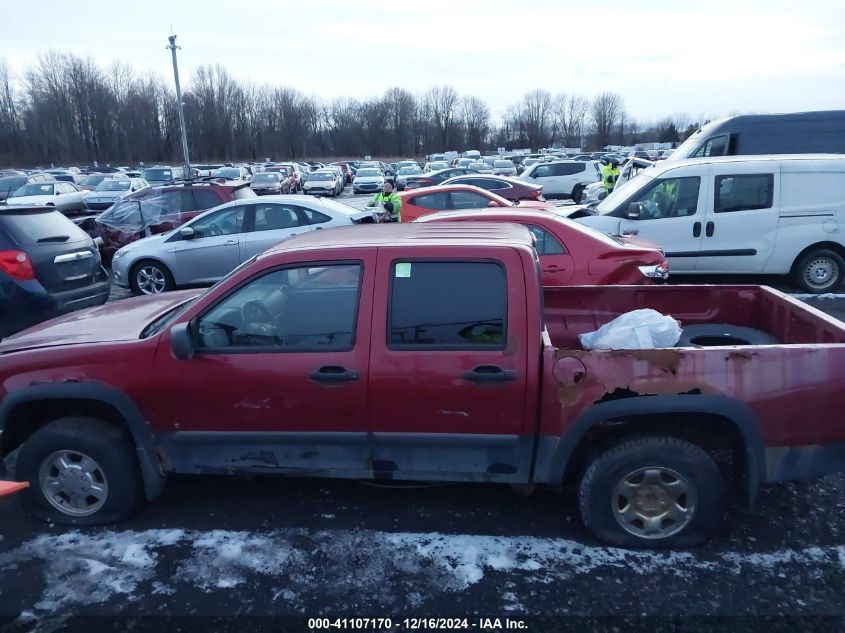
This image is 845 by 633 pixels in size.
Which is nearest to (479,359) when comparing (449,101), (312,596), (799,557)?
(312,596)

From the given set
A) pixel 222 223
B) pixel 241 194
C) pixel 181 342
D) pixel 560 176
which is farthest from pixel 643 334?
pixel 560 176

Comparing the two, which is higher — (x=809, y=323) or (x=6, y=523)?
(x=809, y=323)

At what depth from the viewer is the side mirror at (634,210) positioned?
9274mm

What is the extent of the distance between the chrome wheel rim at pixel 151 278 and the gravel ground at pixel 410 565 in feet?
21.6

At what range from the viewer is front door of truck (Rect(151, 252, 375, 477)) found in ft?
11.1

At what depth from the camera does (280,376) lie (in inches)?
133

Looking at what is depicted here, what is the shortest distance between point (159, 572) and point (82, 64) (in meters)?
85.5

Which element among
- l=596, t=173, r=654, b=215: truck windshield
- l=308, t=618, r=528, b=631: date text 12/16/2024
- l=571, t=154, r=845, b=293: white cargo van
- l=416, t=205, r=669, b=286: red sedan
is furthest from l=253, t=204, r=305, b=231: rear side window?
l=308, t=618, r=528, b=631: date text 12/16/2024

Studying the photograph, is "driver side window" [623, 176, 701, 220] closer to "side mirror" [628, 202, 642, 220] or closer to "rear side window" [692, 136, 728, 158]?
"side mirror" [628, 202, 642, 220]

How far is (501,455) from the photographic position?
3385mm

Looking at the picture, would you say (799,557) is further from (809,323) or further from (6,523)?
(6,523)

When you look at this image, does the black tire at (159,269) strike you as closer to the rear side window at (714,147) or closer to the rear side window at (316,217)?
the rear side window at (316,217)

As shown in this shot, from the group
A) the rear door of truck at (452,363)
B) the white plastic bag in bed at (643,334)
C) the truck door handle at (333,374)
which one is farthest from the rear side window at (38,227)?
the white plastic bag in bed at (643,334)

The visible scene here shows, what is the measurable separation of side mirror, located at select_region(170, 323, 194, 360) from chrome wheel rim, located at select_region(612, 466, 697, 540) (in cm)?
238
